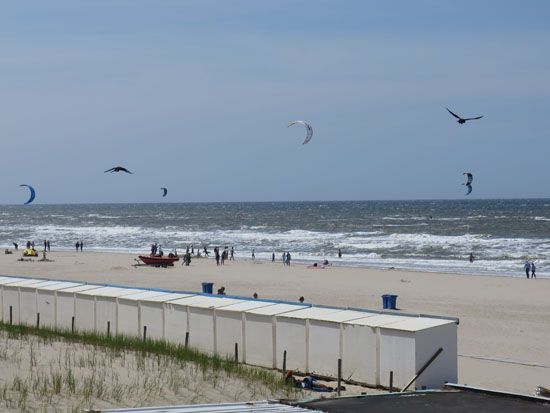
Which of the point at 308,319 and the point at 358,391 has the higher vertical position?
the point at 308,319

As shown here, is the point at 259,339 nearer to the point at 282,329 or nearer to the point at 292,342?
the point at 282,329

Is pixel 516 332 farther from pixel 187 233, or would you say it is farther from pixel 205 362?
pixel 187 233

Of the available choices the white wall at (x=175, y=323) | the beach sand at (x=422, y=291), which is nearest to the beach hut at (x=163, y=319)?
the white wall at (x=175, y=323)

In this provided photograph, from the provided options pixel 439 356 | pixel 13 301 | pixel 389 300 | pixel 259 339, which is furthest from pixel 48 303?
pixel 439 356

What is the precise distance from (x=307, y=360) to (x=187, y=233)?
77.1 m

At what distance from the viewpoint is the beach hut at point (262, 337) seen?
14703mm

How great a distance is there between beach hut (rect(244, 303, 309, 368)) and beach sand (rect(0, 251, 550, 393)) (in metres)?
3.41

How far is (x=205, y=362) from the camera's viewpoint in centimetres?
1260

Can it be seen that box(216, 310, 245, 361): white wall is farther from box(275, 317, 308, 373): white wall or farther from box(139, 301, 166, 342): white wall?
box(139, 301, 166, 342): white wall

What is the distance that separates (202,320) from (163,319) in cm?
113

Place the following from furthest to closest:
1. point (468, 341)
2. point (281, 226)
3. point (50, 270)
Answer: point (281, 226), point (50, 270), point (468, 341)

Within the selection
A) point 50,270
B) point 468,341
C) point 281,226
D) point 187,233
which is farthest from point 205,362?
point 281,226

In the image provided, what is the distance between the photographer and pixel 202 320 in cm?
1582

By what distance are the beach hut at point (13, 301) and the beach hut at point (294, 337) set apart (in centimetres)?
741
